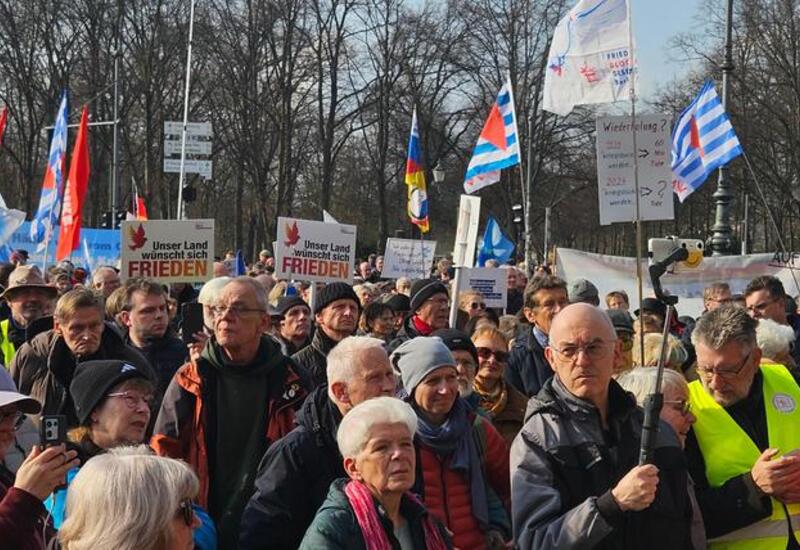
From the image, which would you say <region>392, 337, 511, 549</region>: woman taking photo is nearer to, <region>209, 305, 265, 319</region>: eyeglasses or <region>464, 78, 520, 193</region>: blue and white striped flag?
<region>209, 305, 265, 319</region>: eyeglasses

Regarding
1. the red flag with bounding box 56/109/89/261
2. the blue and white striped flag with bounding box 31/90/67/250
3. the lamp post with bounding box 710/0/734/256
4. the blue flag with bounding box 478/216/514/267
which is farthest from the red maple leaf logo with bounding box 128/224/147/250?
the lamp post with bounding box 710/0/734/256

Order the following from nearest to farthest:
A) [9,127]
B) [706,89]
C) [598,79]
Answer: [598,79], [706,89], [9,127]

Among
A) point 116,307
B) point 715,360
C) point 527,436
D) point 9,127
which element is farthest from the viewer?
point 9,127

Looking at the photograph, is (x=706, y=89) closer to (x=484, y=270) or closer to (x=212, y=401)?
(x=484, y=270)

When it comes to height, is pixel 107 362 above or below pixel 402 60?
below

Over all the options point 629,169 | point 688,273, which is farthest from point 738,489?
point 688,273

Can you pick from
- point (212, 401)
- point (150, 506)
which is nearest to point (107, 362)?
point (212, 401)

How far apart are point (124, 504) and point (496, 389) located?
10.7 feet

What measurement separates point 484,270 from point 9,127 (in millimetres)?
38612

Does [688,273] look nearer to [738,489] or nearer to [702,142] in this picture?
[702,142]

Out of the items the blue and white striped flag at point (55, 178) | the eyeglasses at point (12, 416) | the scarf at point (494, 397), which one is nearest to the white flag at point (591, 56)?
the scarf at point (494, 397)

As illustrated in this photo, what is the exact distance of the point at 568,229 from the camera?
172ft

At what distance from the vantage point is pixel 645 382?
4.38m

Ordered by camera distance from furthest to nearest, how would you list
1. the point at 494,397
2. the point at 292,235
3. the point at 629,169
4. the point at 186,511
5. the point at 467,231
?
the point at 292,235 < the point at 467,231 < the point at 629,169 < the point at 494,397 < the point at 186,511
